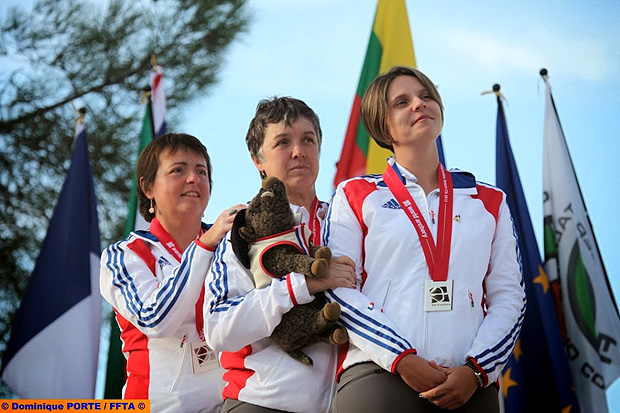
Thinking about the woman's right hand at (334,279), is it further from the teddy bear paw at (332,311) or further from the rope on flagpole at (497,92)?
the rope on flagpole at (497,92)

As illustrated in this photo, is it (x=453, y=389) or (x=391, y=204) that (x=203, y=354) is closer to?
(x=391, y=204)

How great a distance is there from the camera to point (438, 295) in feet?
6.36

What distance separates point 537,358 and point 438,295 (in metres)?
2.36

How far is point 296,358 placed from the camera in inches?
79.7

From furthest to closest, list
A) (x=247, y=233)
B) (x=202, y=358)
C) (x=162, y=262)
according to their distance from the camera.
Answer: (x=162, y=262) < (x=202, y=358) < (x=247, y=233)

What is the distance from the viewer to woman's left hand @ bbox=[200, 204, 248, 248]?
2.25 meters

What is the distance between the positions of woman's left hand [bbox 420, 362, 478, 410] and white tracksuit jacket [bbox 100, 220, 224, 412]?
0.87 metres

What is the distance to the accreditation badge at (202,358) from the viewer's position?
248 centimetres

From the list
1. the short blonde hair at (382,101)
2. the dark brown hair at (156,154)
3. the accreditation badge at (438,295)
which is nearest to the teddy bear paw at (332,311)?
the accreditation badge at (438,295)

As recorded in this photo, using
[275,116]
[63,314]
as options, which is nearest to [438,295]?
[275,116]

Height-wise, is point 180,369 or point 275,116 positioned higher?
point 275,116

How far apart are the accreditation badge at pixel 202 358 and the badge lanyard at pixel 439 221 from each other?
→ 89 centimetres

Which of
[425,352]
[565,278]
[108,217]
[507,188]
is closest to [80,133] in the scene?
[108,217]

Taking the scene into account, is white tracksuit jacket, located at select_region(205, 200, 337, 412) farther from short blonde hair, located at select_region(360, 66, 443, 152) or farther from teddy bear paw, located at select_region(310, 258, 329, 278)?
short blonde hair, located at select_region(360, 66, 443, 152)
